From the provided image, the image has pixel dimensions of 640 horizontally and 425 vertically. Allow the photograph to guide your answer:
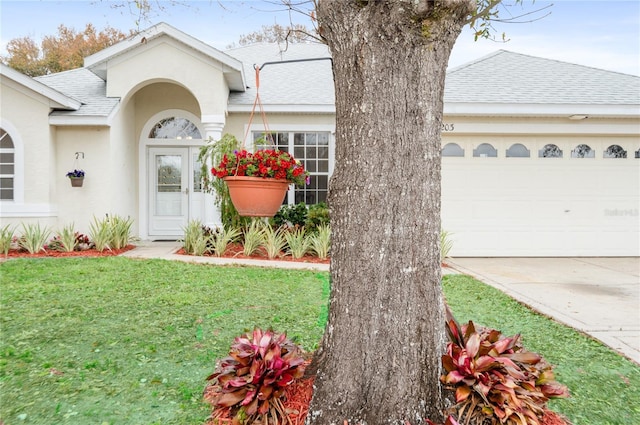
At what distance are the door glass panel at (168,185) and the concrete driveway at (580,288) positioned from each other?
682cm

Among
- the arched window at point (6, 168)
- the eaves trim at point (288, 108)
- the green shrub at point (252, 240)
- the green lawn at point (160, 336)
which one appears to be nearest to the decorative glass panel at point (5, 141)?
the arched window at point (6, 168)

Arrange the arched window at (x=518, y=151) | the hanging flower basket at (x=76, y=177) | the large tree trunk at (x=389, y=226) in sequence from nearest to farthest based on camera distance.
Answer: the large tree trunk at (x=389, y=226), the hanging flower basket at (x=76, y=177), the arched window at (x=518, y=151)

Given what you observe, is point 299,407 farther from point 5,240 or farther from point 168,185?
point 168,185

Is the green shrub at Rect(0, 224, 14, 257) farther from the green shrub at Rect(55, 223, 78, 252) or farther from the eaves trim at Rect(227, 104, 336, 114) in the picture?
the eaves trim at Rect(227, 104, 336, 114)

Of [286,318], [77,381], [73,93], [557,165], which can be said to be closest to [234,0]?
[286,318]

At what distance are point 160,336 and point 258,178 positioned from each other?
2.62 meters

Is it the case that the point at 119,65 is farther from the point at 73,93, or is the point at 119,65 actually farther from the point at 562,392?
the point at 562,392

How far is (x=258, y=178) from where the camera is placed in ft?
19.8

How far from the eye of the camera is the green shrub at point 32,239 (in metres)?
8.67

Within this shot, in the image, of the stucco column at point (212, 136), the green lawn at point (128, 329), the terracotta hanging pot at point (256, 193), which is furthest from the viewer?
the stucco column at point (212, 136)

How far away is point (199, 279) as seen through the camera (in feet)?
21.0

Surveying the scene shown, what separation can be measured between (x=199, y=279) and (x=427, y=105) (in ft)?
16.0

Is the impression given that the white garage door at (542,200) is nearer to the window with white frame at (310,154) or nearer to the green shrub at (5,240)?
the window with white frame at (310,154)

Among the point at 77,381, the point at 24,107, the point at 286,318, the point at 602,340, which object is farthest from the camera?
the point at 24,107
